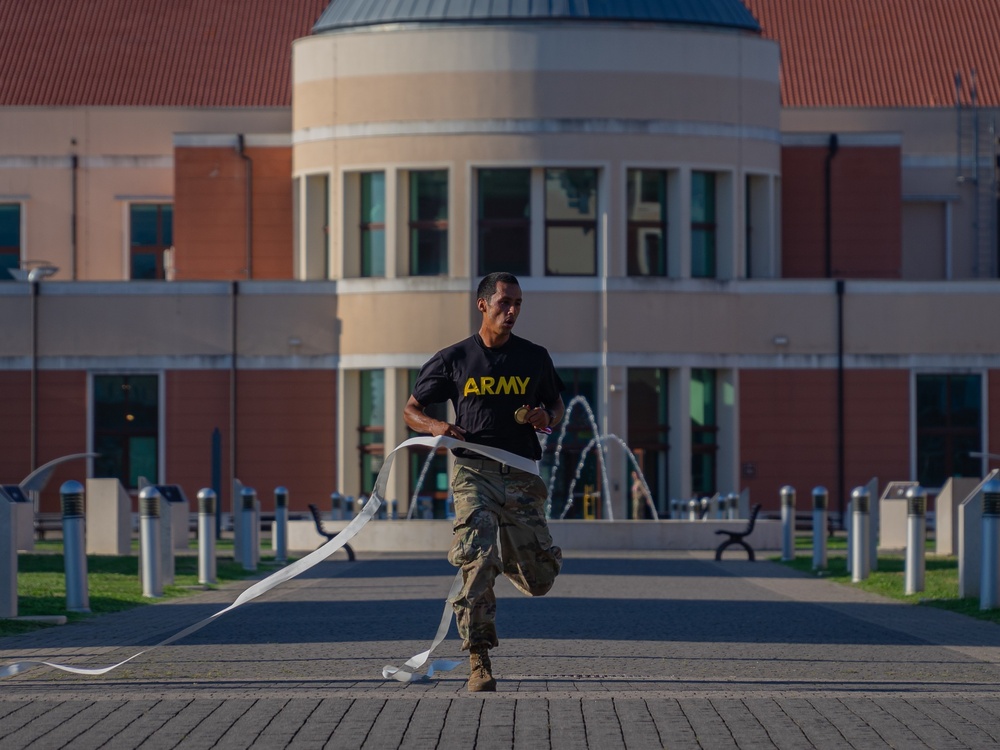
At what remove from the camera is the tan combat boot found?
1043cm

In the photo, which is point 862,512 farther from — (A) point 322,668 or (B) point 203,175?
(B) point 203,175

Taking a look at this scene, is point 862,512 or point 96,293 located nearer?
point 862,512

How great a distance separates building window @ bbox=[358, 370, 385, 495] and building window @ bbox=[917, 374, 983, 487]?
12.6m

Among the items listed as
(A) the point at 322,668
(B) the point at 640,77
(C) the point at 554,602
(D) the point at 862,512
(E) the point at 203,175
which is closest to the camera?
(A) the point at 322,668

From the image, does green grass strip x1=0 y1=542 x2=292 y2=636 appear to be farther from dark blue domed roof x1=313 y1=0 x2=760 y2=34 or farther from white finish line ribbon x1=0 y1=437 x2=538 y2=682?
dark blue domed roof x1=313 y1=0 x2=760 y2=34

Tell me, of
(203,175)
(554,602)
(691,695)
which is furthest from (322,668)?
(203,175)

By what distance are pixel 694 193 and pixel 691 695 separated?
36.3 m

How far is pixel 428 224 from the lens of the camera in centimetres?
4541

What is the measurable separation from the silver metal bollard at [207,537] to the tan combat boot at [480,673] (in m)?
12.1

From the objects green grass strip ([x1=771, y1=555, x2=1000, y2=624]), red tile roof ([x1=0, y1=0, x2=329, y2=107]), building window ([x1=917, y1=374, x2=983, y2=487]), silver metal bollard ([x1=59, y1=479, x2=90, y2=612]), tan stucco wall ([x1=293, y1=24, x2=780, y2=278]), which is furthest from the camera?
red tile roof ([x1=0, y1=0, x2=329, y2=107])

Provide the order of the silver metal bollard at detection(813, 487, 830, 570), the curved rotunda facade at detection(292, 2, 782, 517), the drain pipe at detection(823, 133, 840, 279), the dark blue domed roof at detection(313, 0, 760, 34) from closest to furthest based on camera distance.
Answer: the silver metal bollard at detection(813, 487, 830, 570) → the curved rotunda facade at detection(292, 2, 782, 517) → the dark blue domed roof at detection(313, 0, 760, 34) → the drain pipe at detection(823, 133, 840, 279)

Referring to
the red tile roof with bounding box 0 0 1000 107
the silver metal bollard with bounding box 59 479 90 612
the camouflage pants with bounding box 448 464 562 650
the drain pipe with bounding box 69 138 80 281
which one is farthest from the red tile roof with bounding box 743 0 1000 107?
the camouflage pants with bounding box 448 464 562 650

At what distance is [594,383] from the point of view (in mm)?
45312

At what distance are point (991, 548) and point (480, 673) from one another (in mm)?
8257
